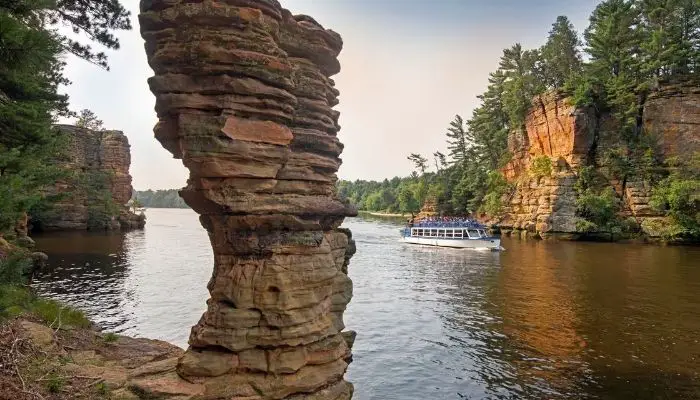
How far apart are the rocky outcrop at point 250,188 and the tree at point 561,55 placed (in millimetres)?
84779

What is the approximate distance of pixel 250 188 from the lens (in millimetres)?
12438

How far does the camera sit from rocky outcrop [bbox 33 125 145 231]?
7638 cm

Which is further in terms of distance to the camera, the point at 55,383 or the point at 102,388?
the point at 102,388

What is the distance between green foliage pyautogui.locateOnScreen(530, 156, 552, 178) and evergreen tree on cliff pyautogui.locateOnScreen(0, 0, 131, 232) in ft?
221

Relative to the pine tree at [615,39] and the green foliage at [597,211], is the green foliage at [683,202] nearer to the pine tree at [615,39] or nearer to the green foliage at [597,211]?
the green foliage at [597,211]

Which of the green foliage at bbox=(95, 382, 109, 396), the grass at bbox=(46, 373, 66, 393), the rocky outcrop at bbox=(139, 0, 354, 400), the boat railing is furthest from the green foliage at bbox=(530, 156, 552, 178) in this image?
the grass at bbox=(46, 373, 66, 393)

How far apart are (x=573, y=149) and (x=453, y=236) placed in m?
22.9

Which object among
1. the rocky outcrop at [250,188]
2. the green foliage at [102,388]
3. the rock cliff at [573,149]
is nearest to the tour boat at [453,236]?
the rock cliff at [573,149]

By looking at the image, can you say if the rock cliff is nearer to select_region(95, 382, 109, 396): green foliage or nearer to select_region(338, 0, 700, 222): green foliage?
select_region(338, 0, 700, 222): green foliage

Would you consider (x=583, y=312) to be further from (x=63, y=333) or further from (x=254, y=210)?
(x=63, y=333)

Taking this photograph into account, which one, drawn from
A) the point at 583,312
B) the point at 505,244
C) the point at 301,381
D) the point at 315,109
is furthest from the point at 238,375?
the point at 505,244

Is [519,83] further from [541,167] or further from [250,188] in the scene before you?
[250,188]

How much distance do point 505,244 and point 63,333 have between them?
58769mm

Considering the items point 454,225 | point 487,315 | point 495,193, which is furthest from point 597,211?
point 487,315
